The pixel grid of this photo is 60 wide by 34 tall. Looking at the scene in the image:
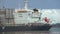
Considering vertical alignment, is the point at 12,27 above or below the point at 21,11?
below

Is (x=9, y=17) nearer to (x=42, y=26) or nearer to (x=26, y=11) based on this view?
(x=26, y=11)

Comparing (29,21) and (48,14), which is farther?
(48,14)

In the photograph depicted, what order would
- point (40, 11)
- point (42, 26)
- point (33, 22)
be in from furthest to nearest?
point (40, 11)
point (33, 22)
point (42, 26)

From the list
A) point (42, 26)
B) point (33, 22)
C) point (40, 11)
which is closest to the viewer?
point (42, 26)

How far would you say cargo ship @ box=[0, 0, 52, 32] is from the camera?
31750 mm

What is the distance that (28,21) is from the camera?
1358 inches

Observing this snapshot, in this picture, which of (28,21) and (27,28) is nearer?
(27,28)

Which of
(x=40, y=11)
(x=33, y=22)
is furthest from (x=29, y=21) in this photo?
(x=40, y=11)

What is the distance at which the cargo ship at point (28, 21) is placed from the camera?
31.8 meters

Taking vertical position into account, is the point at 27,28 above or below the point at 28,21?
below

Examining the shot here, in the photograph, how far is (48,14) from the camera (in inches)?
1480

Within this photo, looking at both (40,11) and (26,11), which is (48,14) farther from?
(26,11)

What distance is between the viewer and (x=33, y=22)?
3412cm

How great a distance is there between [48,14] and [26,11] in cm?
423
